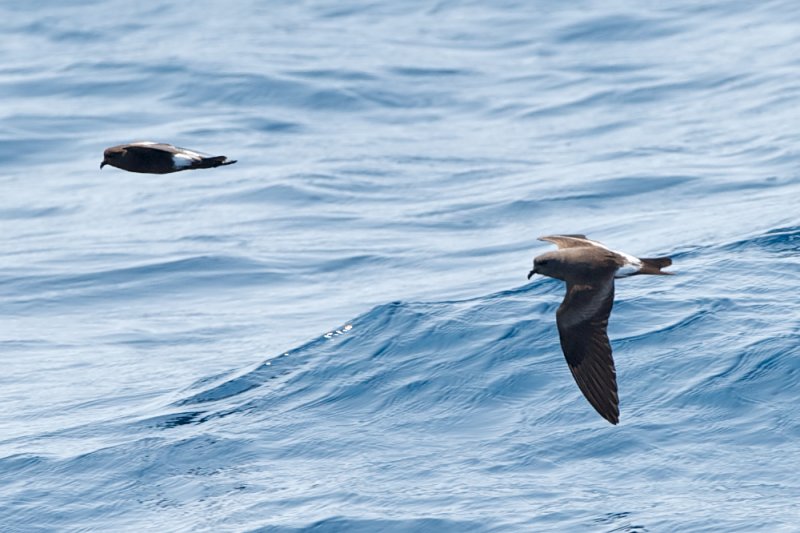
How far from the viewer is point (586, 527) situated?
10.3 m

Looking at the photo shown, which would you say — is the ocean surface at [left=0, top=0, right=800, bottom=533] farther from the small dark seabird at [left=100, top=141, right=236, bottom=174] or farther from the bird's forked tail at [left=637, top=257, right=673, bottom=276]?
the small dark seabird at [left=100, top=141, right=236, bottom=174]

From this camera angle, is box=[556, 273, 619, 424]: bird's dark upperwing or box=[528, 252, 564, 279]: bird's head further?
box=[528, 252, 564, 279]: bird's head

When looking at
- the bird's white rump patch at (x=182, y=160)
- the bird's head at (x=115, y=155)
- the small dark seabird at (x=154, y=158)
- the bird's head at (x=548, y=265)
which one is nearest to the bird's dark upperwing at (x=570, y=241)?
the bird's head at (x=548, y=265)

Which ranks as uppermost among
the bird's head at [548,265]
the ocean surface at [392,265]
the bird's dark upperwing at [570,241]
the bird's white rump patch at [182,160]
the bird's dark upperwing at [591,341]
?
the bird's white rump patch at [182,160]

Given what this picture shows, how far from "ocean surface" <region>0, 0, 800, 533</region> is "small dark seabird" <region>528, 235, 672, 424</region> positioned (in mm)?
964

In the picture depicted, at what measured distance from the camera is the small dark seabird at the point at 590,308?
9.99 m

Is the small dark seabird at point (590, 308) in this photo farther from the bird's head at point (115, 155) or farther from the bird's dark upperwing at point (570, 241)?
the bird's head at point (115, 155)

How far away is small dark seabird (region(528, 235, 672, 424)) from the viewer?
999 cm

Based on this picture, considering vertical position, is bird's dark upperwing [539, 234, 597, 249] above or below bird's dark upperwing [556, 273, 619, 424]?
above

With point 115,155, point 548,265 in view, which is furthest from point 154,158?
point 548,265

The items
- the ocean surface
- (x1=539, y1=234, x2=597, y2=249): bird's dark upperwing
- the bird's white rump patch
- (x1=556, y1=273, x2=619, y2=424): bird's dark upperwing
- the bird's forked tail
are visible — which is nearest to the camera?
the bird's forked tail

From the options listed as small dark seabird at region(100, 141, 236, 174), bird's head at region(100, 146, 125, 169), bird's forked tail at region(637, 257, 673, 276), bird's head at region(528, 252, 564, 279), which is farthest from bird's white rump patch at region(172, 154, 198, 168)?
bird's forked tail at region(637, 257, 673, 276)

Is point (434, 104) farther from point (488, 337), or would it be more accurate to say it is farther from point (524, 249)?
A: point (488, 337)

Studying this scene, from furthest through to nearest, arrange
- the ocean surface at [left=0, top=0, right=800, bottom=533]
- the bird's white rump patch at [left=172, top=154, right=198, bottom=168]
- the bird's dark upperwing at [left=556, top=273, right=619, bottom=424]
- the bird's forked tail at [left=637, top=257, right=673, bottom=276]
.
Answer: the ocean surface at [left=0, top=0, right=800, bottom=533]
the bird's white rump patch at [left=172, top=154, right=198, bottom=168]
the bird's dark upperwing at [left=556, top=273, right=619, bottom=424]
the bird's forked tail at [left=637, top=257, right=673, bottom=276]
